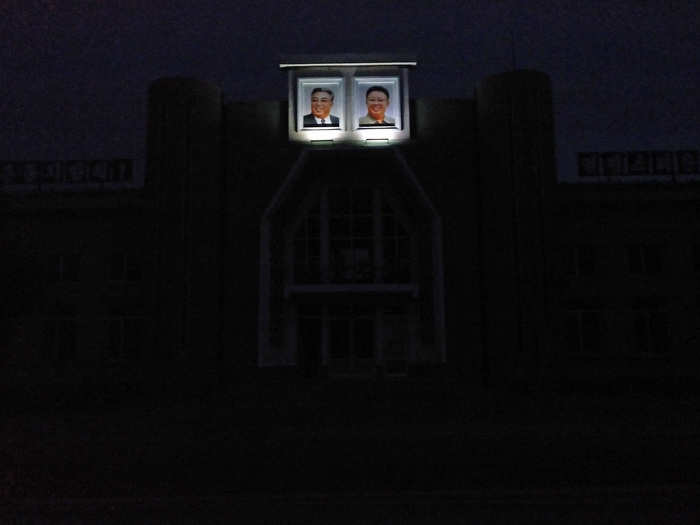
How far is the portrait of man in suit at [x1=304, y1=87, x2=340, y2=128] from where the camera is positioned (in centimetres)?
2781

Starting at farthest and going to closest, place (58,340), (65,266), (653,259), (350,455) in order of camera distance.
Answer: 1. (65,266)
2. (58,340)
3. (653,259)
4. (350,455)

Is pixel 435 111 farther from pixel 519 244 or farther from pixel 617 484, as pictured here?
pixel 617 484

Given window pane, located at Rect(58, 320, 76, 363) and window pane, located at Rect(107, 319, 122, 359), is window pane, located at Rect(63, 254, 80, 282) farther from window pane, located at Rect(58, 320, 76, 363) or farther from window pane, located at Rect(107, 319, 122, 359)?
window pane, located at Rect(107, 319, 122, 359)

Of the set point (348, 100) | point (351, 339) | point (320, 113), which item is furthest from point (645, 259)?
point (320, 113)

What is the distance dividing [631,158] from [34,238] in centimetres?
2650

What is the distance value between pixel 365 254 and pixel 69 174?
13.8 meters

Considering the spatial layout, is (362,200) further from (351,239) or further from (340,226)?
(351,239)

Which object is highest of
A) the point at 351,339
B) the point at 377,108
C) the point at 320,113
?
the point at 377,108

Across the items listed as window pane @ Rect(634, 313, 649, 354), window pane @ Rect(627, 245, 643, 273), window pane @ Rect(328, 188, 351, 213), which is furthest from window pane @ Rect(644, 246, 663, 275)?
window pane @ Rect(328, 188, 351, 213)

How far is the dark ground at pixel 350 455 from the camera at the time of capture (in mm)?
8156

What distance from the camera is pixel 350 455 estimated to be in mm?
12898

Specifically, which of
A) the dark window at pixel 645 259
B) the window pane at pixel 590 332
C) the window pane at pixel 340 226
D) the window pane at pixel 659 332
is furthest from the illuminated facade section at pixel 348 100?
the window pane at pixel 659 332

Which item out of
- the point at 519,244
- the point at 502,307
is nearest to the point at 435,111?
the point at 519,244

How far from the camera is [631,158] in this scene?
28.7m
